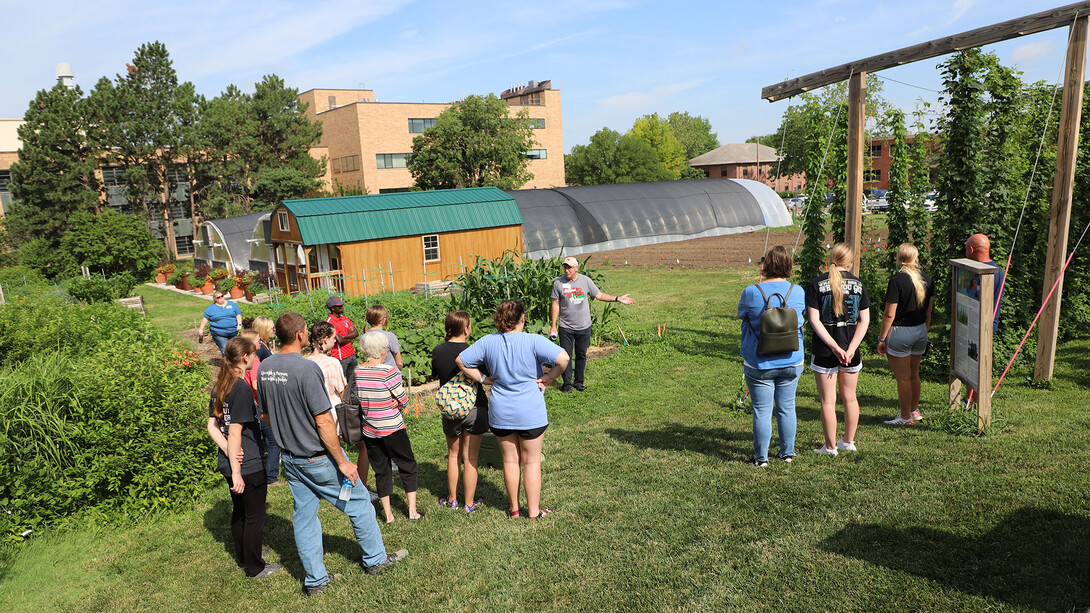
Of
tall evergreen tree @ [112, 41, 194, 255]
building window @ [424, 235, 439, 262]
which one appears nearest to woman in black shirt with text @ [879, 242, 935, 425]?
building window @ [424, 235, 439, 262]

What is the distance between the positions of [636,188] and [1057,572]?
31971 millimetres

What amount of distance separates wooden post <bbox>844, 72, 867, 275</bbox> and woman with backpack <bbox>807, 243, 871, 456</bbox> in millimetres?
3487

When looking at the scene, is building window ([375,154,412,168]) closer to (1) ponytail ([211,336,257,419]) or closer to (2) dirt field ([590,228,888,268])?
(2) dirt field ([590,228,888,268])

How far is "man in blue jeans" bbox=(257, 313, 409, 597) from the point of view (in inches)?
165

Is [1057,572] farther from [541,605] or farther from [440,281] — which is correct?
[440,281]

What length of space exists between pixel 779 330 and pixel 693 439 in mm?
1920

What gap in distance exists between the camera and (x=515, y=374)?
15.3ft

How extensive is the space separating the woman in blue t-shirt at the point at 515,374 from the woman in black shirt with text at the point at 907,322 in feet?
10.9

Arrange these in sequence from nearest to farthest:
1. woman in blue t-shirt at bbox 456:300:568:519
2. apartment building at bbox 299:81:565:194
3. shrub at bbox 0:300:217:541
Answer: woman in blue t-shirt at bbox 456:300:568:519
shrub at bbox 0:300:217:541
apartment building at bbox 299:81:565:194

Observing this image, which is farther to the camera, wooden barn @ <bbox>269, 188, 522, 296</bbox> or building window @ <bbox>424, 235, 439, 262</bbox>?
building window @ <bbox>424, 235, 439, 262</bbox>

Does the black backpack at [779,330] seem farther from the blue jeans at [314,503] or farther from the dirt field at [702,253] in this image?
the dirt field at [702,253]

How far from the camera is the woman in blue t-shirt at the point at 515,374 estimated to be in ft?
15.3

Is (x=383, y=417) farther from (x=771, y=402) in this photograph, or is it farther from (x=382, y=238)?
(x=382, y=238)

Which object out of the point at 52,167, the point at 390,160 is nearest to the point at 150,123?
the point at 52,167
